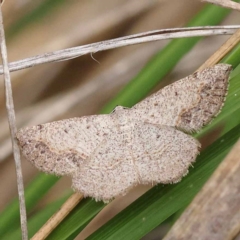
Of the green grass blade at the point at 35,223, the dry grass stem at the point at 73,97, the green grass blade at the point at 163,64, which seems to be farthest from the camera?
the dry grass stem at the point at 73,97

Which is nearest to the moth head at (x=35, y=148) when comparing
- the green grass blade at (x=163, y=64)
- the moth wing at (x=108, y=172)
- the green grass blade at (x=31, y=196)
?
the moth wing at (x=108, y=172)

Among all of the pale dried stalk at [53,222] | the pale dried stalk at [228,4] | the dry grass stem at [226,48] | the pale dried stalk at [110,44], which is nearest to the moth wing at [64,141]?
the pale dried stalk at [53,222]

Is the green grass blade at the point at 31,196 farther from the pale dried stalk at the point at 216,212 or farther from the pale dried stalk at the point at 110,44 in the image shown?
the pale dried stalk at the point at 216,212

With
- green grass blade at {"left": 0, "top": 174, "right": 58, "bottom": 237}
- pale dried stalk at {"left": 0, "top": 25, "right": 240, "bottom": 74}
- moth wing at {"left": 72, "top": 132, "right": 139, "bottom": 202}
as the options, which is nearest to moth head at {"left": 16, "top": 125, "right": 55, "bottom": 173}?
moth wing at {"left": 72, "top": 132, "right": 139, "bottom": 202}

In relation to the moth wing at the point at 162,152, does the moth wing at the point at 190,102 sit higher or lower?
higher

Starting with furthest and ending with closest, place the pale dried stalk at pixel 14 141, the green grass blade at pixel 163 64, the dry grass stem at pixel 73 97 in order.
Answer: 1. the dry grass stem at pixel 73 97
2. the green grass blade at pixel 163 64
3. the pale dried stalk at pixel 14 141

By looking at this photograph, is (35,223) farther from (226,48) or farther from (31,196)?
(226,48)

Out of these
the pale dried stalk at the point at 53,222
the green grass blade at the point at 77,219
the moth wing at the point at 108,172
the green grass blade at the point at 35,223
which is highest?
the moth wing at the point at 108,172

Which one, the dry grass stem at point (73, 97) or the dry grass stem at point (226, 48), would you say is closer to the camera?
the dry grass stem at point (226, 48)
